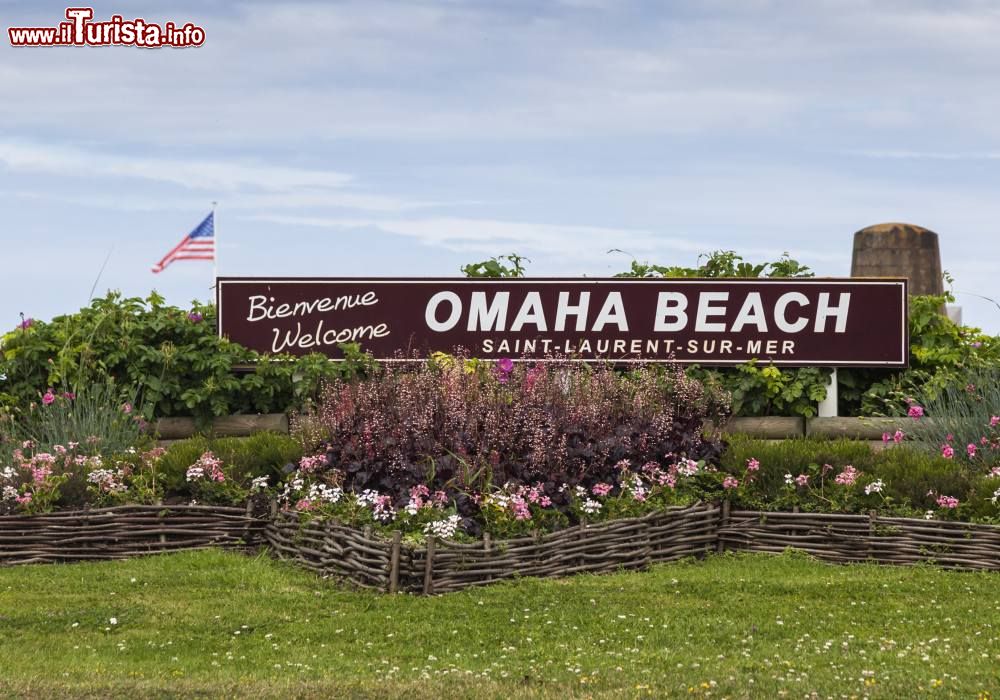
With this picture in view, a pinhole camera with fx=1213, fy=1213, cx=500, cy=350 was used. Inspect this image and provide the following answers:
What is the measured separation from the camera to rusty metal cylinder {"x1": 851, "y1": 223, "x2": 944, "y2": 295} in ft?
67.8

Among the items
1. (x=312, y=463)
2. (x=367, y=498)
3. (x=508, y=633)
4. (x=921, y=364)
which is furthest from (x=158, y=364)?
(x=921, y=364)

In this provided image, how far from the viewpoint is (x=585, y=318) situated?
1553 cm

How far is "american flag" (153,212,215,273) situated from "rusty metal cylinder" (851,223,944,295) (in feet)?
36.6

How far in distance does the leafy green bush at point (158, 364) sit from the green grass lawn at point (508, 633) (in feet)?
12.1

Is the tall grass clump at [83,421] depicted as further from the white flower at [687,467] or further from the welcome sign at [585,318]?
the white flower at [687,467]

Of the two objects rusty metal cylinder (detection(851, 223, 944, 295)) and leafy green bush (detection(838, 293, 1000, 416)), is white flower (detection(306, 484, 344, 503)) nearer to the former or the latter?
leafy green bush (detection(838, 293, 1000, 416))

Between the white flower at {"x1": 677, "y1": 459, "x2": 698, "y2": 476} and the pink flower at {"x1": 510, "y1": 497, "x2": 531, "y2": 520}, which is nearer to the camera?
the pink flower at {"x1": 510, "y1": 497, "x2": 531, "y2": 520}

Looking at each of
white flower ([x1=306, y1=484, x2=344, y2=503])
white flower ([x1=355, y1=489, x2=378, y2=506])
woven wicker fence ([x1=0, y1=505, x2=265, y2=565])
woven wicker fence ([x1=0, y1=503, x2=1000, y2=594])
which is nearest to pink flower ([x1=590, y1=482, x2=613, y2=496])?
woven wicker fence ([x1=0, y1=503, x2=1000, y2=594])

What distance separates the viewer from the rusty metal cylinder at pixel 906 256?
20.7 meters

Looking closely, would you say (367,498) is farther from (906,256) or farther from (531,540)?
(906,256)

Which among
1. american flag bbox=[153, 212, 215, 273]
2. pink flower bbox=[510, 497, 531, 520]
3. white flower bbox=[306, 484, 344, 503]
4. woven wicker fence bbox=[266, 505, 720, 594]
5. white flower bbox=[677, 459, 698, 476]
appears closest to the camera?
woven wicker fence bbox=[266, 505, 720, 594]

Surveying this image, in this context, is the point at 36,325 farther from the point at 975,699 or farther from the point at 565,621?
the point at 975,699

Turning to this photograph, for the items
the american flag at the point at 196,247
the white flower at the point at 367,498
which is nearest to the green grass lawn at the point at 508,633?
the white flower at the point at 367,498

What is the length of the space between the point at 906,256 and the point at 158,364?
12.8 meters
